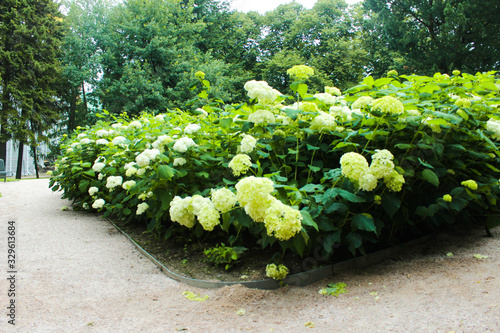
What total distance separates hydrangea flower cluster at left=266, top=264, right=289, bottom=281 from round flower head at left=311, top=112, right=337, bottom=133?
45.4 inches

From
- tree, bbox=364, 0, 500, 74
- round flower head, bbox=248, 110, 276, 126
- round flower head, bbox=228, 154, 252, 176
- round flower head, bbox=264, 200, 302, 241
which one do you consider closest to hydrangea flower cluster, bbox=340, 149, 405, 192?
round flower head, bbox=264, 200, 302, 241

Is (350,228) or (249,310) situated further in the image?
(350,228)

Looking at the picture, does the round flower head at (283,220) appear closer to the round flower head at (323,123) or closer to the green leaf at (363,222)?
the green leaf at (363,222)

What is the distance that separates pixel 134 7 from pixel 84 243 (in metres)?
16.5

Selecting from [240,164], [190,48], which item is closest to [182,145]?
[240,164]

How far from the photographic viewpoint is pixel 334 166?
315 cm

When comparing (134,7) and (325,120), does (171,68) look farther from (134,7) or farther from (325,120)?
(325,120)

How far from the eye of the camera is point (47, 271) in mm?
3051

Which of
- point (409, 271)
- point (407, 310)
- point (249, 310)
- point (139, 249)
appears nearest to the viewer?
point (407, 310)

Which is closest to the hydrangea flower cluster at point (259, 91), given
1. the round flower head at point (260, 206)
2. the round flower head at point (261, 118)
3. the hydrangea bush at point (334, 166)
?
the hydrangea bush at point (334, 166)

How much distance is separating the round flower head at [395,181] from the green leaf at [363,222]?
0.27m

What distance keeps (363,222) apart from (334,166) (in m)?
0.81

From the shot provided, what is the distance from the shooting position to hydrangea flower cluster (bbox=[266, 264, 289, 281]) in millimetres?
2533

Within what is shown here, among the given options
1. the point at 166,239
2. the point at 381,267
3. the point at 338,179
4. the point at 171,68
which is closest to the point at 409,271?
the point at 381,267
